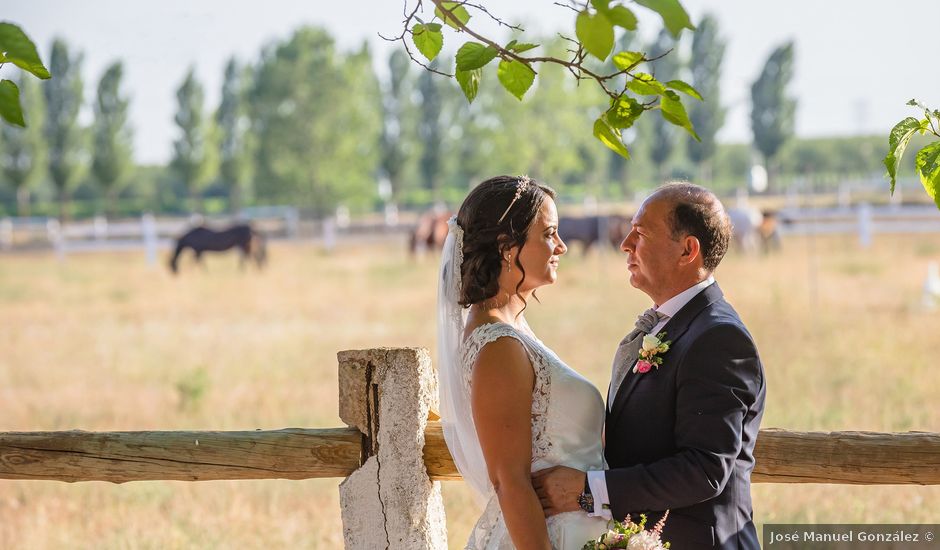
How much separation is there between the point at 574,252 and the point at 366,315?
51.0 ft

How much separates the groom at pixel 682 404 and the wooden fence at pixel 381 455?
58 centimetres

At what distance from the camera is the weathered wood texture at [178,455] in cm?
296

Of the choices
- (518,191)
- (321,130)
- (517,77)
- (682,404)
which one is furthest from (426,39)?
(321,130)

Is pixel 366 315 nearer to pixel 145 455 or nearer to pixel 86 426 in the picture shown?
pixel 86 426

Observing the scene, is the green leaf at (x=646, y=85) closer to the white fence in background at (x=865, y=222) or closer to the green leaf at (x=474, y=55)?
the green leaf at (x=474, y=55)

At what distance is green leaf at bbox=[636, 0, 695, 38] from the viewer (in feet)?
5.43

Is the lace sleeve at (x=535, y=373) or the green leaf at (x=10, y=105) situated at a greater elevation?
the green leaf at (x=10, y=105)

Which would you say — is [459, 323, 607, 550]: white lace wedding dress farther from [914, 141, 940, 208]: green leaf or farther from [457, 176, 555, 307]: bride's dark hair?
[914, 141, 940, 208]: green leaf

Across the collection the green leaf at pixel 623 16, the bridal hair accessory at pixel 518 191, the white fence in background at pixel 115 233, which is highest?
the green leaf at pixel 623 16

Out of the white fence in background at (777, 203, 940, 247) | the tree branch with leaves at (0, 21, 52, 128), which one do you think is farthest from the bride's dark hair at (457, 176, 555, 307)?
the white fence in background at (777, 203, 940, 247)

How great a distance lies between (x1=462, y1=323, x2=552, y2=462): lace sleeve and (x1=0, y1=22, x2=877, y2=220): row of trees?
46.6m

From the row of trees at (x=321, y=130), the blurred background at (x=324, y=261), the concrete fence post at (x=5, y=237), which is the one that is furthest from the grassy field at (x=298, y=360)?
the row of trees at (x=321, y=130)

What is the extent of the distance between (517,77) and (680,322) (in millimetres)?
664

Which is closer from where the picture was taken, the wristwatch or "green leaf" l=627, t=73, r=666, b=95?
"green leaf" l=627, t=73, r=666, b=95
